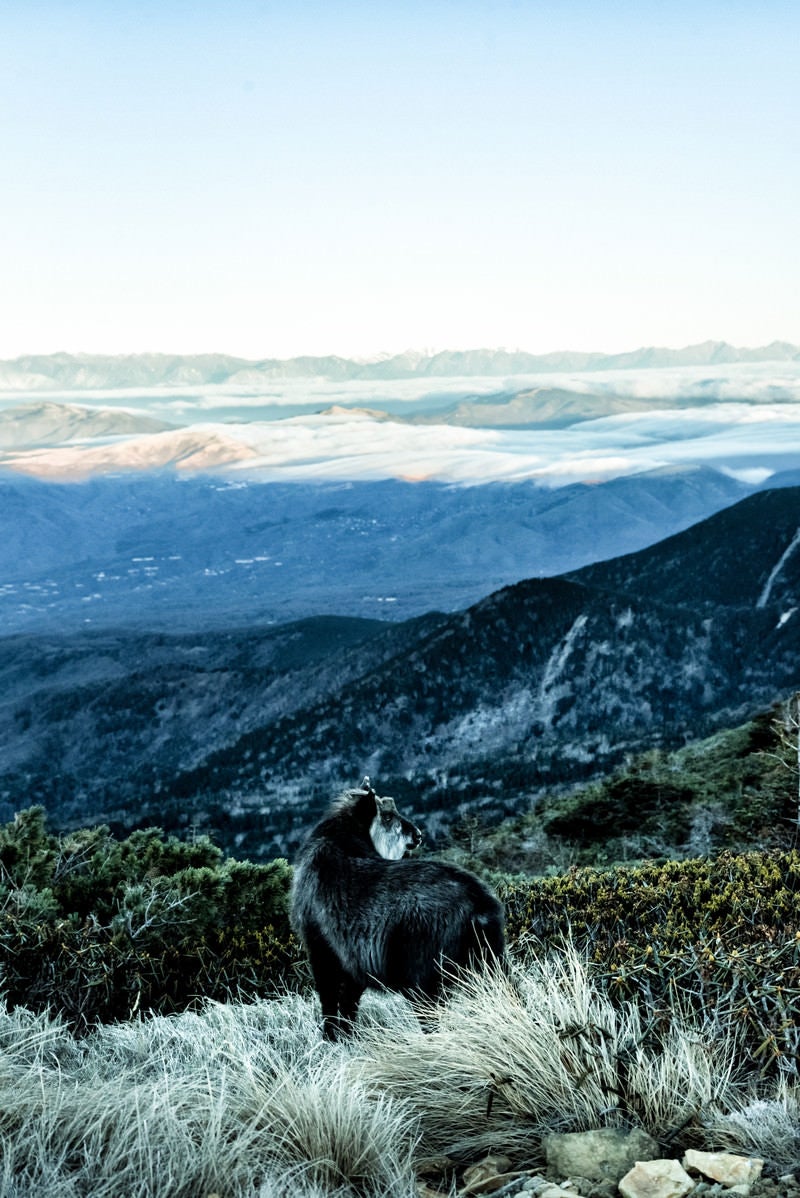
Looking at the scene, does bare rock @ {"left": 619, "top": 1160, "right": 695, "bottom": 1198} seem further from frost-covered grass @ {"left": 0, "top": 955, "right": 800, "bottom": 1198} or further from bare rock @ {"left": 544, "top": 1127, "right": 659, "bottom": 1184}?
frost-covered grass @ {"left": 0, "top": 955, "right": 800, "bottom": 1198}

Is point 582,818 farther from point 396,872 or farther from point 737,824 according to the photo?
point 396,872

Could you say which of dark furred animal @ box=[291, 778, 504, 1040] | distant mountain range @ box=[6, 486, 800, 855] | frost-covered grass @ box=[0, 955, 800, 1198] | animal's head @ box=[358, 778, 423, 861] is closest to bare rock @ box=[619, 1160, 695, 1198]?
frost-covered grass @ box=[0, 955, 800, 1198]

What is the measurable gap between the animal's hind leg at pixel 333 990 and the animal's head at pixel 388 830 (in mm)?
678

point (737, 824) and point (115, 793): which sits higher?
point (737, 824)

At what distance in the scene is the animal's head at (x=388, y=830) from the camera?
637 centimetres

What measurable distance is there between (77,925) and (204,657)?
179159 mm

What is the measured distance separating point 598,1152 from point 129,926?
4.29 metres

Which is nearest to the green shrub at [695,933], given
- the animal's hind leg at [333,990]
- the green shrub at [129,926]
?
the animal's hind leg at [333,990]

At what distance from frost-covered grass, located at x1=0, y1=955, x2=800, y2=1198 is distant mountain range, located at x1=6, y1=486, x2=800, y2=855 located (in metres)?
45.8

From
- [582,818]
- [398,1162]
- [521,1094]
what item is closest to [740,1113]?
[521,1094]

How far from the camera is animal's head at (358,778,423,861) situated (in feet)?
20.9

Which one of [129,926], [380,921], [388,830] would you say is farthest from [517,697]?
[380,921]

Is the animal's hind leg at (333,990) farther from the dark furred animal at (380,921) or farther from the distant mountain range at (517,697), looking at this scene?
the distant mountain range at (517,697)

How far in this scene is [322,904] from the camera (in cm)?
583
